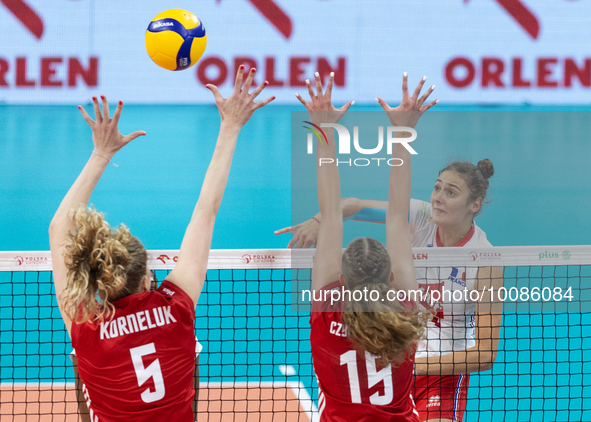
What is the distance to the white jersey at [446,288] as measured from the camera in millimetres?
3172

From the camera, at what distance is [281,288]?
6809mm

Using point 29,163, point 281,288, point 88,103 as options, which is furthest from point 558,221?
point 29,163

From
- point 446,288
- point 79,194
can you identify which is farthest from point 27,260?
point 446,288

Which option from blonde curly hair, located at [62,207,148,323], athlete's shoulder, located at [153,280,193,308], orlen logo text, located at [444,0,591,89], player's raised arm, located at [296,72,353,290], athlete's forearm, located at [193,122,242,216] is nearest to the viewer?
blonde curly hair, located at [62,207,148,323]

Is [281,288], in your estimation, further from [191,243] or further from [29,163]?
[191,243]

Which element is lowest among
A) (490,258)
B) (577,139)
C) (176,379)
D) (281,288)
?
(281,288)

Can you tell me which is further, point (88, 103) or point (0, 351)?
point (88, 103)

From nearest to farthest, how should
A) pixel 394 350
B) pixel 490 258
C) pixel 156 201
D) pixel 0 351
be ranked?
pixel 394 350
pixel 490 258
pixel 0 351
pixel 156 201

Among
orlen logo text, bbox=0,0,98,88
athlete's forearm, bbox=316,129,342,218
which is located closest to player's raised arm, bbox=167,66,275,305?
athlete's forearm, bbox=316,129,342,218

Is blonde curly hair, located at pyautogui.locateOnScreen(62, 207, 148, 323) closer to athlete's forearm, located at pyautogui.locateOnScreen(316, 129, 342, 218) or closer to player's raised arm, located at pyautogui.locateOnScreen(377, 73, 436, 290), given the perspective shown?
athlete's forearm, located at pyautogui.locateOnScreen(316, 129, 342, 218)

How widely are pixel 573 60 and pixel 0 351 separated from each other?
27.5 feet

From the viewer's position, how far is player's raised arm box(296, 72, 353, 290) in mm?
2354

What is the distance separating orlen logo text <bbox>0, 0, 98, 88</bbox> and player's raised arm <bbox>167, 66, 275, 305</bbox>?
614 cm

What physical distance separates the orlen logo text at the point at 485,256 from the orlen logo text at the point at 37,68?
20.9ft
